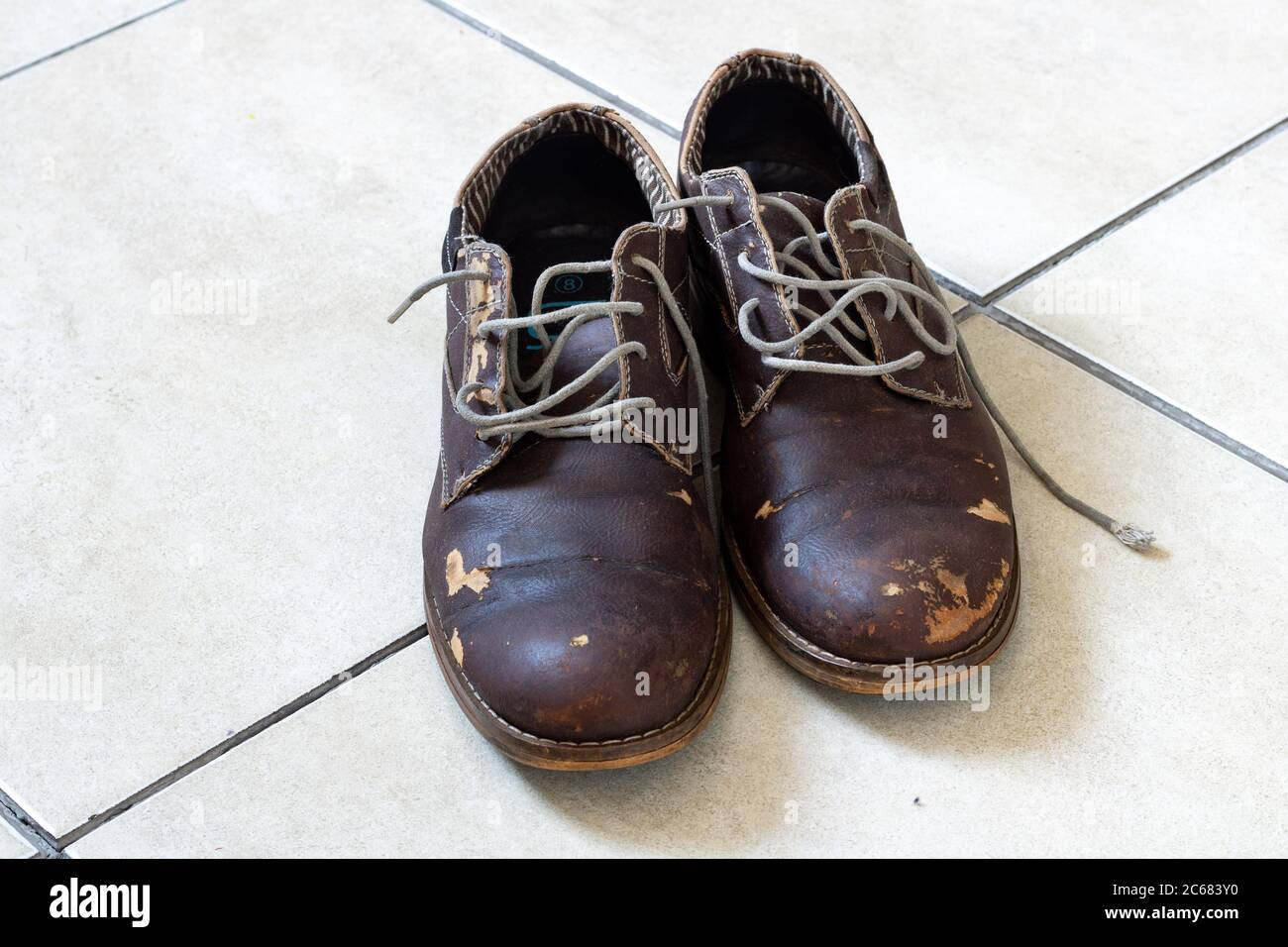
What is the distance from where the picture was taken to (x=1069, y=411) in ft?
4.98

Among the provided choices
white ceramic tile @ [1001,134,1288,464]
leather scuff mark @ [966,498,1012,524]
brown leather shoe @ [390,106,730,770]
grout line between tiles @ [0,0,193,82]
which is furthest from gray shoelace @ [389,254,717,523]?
grout line between tiles @ [0,0,193,82]

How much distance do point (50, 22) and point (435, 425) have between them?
4.22 ft

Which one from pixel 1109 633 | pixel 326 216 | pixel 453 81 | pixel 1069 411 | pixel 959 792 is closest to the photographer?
pixel 959 792

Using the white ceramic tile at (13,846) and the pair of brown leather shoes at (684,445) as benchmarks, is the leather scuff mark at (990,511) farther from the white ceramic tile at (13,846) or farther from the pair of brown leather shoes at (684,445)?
the white ceramic tile at (13,846)

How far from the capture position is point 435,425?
153 centimetres

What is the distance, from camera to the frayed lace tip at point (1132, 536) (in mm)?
1344

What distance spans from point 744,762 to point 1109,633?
384mm

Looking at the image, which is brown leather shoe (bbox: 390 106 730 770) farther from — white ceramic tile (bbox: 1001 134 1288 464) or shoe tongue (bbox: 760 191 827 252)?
white ceramic tile (bbox: 1001 134 1288 464)

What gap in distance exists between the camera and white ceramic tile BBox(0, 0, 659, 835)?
1.28m

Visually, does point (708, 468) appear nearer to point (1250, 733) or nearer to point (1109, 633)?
point (1109, 633)

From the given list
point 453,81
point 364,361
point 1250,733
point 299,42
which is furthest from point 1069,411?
point 299,42

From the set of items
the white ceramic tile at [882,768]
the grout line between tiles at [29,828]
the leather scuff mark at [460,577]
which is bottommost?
the grout line between tiles at [29,828]

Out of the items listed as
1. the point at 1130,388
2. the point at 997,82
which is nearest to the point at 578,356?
the point at 1130,388

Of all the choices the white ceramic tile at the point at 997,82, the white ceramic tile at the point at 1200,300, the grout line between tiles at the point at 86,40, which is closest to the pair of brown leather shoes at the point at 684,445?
the white ceramic tile at the point at 1200,300
